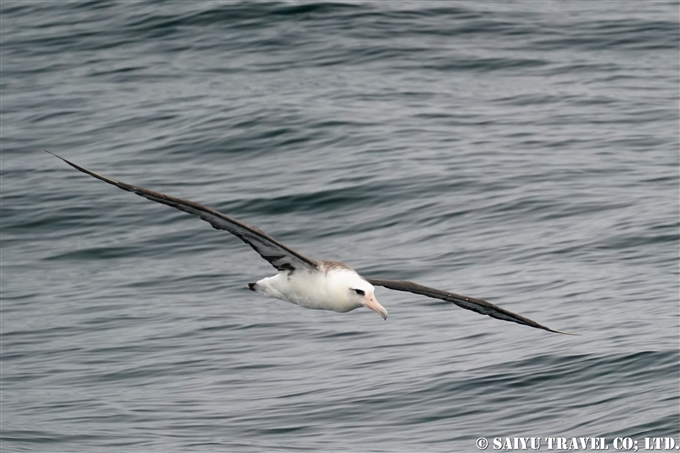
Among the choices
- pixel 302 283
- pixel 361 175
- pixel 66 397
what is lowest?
pixel 66 397

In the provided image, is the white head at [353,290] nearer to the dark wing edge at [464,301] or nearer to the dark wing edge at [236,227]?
the dark wing edge at [236,227]

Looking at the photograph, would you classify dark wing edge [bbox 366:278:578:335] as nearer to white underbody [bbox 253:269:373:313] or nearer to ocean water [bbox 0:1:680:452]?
white underbody [bbox 253:269:373:313]

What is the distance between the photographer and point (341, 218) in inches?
609

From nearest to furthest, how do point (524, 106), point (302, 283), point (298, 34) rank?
1. point (302, 283)
2. point (524, 106)
3. point (298, 34)

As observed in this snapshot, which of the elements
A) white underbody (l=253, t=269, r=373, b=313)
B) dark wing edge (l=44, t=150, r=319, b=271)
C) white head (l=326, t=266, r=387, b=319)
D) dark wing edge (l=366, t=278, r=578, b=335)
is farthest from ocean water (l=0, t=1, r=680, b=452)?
dark wing edge (l=44, t=150, r=319, b=271)

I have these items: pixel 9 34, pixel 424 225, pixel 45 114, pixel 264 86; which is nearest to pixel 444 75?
pixel 264 86

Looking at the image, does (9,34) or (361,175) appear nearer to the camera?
(361,175)

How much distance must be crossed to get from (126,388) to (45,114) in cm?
906

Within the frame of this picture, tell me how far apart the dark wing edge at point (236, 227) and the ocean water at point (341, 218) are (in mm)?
2371

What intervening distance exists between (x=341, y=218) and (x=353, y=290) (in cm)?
719

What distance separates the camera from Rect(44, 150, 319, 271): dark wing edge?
690 cm

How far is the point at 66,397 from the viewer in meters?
12.2

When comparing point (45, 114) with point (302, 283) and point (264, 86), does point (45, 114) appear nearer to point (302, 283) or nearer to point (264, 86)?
point (264, 86)

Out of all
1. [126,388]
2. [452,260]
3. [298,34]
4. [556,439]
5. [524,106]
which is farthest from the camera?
[298,34]
